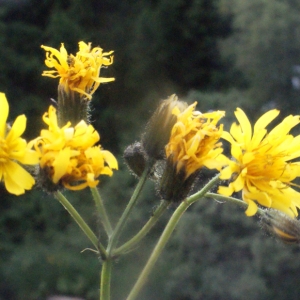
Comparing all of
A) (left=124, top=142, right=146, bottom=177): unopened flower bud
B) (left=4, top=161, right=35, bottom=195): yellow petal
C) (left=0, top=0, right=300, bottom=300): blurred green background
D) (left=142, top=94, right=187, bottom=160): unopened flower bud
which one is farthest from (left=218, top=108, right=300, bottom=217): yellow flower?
(left=0, top=0, right=300, bottom=300): blurred green background

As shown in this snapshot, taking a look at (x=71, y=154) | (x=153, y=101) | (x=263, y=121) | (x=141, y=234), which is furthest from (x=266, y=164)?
(x=153, y=101)

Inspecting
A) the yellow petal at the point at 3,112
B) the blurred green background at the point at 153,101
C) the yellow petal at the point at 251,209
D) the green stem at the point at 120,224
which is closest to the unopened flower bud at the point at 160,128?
the green stem at the point at 120,224

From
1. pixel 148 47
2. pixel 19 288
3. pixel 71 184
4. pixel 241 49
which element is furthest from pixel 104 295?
pixel 148 47

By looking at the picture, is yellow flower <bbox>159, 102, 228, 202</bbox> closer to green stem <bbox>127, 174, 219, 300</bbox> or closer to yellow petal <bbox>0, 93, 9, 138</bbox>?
green stem <bbox>127, 174, 219, 300</bbox>

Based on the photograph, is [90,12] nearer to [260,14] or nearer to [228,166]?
[260,14]

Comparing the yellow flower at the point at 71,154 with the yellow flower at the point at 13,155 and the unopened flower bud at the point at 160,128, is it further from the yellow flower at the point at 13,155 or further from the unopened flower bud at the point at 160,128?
the unopened flower bud at the point at 160,128

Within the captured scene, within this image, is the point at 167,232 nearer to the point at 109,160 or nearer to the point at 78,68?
the point at 109,160

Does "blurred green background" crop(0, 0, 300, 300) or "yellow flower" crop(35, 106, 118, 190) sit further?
"blurred green background" crop(0, 0, 300, 300)
